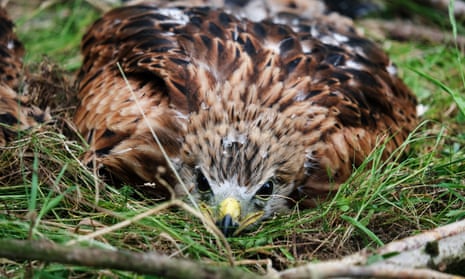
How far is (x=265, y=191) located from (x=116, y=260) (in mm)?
1459

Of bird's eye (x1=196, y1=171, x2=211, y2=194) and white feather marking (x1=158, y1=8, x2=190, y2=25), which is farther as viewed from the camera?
white feather marking (x1=158, y1=8, x2=190, y2=25)

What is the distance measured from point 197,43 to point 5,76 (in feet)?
4.63

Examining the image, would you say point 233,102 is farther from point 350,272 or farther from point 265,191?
point 350,272

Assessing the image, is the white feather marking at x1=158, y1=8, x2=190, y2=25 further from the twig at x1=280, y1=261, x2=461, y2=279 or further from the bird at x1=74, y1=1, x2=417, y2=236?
the twig at x1=280, y1=261, x2=461, y2=279

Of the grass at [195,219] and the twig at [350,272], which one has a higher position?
the twig at [350,272]

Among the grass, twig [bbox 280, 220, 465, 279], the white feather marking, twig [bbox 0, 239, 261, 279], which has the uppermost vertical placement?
the white feather marking

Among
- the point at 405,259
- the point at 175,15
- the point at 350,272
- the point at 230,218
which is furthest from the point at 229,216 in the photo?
the point at 175,15

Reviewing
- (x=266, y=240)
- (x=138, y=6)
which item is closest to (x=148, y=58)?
(x=138, y=6)

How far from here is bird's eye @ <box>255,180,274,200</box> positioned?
3987 mm

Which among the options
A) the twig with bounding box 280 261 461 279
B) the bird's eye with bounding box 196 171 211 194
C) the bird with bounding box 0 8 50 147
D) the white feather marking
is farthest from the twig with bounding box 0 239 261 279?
the white feather marking

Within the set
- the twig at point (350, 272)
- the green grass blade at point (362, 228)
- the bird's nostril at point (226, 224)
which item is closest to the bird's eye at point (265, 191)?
the bird's nostril at point (226, 224)

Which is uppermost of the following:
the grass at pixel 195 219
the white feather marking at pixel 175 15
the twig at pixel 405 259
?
the white feather marking at pixel 175 15

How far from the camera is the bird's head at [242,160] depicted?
3.86 meters

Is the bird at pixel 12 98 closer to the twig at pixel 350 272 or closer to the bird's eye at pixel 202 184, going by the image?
the bird's eye at pixel 202 184
